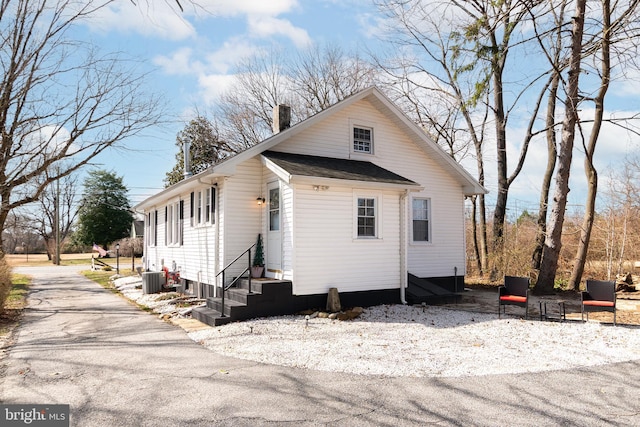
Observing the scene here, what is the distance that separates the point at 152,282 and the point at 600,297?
43.7 ft

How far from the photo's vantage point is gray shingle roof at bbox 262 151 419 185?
1067cm

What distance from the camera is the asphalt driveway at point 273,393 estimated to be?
464 centimetres

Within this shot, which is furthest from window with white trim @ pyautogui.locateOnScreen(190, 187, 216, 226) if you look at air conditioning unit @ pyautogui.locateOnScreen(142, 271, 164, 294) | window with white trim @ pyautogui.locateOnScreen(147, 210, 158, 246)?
window with white trim @ pyautogui.locateOnScreen(147, 210, 158, 246)

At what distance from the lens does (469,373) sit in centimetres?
616

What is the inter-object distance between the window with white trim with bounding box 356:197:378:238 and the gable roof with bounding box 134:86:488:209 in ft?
9.12

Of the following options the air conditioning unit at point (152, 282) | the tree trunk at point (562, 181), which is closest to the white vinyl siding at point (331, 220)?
the air conditioning unit at point (152, 282)

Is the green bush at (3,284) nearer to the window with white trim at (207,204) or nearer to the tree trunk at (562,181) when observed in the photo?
the window with white trim at (207,204)

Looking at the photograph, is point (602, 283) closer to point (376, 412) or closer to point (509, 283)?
point (509, 283)

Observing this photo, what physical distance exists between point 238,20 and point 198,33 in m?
0.73

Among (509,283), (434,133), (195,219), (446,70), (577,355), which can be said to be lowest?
(577,355)

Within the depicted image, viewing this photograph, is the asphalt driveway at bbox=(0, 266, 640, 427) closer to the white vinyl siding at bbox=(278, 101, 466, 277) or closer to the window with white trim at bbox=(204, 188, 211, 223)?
the window with white trim at bbox=(204, 188, 211, 223)

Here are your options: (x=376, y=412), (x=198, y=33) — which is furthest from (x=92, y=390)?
(x=198, y=33)

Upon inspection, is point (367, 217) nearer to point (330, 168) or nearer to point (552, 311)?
point (330, 168)

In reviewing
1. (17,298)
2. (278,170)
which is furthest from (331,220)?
(17,298)
